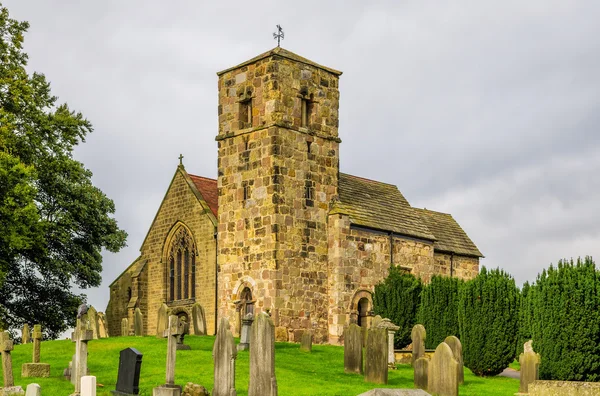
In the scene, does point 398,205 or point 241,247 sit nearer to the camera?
point 241,247

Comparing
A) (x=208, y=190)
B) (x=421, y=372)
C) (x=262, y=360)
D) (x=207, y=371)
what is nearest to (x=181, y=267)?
(x=208, y=190)

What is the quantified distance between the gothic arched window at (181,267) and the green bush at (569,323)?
20.3 meters

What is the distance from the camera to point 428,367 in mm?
21469

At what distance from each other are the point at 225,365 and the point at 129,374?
98.3 inches

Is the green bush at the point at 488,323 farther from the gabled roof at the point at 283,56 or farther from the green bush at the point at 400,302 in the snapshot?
the gabled roof at the point at 283,56

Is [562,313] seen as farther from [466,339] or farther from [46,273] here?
[46,273]

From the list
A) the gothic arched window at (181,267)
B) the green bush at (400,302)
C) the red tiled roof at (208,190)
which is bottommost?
the green bush at (400,302)

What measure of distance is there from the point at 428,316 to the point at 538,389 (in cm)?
1793

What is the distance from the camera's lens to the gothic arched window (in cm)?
4038

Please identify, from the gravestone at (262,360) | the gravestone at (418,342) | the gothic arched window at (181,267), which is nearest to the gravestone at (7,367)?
the gravestone at (262,360)

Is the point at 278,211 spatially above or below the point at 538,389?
above

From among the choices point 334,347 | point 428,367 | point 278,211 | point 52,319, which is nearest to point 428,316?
point 334,347

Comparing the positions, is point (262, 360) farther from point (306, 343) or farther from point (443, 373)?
point (306, 343)

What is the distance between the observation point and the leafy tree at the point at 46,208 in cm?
3688
